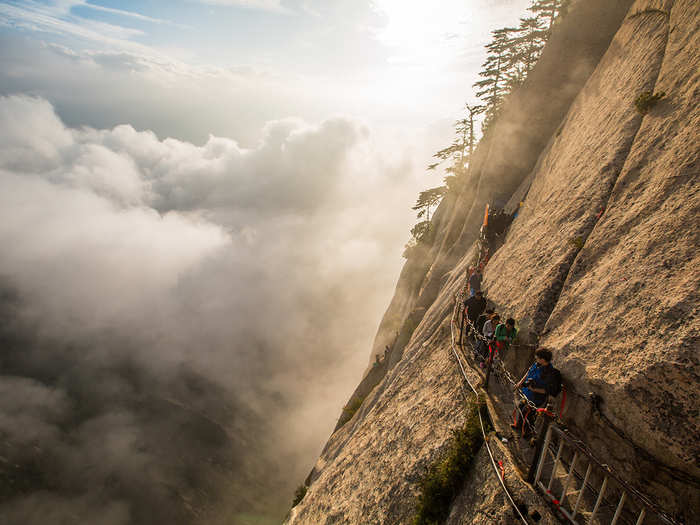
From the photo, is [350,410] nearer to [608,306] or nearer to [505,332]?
[505,332]

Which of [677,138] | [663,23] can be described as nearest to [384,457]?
[677,138]

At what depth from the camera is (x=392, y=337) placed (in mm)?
42000

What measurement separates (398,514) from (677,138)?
50.1ft

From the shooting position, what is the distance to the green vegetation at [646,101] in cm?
1210

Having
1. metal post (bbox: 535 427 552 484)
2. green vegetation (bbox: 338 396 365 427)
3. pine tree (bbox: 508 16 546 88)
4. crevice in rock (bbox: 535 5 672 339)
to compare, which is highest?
pine tree (bbox: 508 16 546 88)

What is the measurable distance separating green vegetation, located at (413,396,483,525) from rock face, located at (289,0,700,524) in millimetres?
338

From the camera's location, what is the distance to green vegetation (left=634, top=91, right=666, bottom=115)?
12.1 meters

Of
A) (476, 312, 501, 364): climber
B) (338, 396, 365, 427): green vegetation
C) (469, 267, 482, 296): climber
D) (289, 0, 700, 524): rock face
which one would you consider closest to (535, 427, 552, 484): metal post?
(289, 0, 700, 524): rock face

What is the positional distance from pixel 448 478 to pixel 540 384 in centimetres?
367

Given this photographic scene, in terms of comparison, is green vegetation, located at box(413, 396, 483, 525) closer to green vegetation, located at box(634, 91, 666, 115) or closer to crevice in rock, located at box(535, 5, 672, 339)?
crevice in rock, located at box(535, 5, 672, 339)

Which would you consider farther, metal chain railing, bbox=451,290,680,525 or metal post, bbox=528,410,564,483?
metal post, bbox=528,410,564,483

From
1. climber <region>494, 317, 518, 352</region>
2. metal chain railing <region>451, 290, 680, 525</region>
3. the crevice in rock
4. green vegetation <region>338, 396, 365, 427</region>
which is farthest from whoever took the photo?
green vegetation <region>338, 396, 365, 427</region>

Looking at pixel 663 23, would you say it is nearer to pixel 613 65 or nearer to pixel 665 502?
pixel 613 65

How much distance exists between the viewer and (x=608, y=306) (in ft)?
28.8
